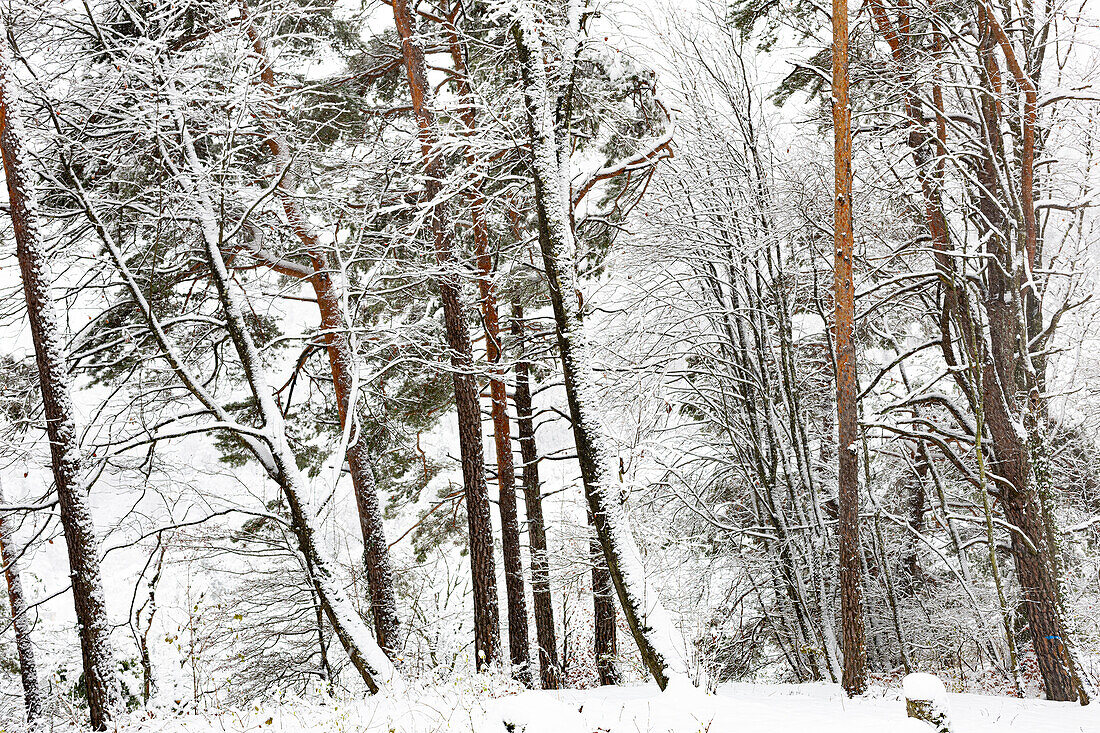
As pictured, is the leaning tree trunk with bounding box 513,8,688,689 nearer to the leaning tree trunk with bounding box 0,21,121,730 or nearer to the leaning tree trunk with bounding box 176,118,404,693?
the leaning tree trunk with bounding box 176,118,404,693

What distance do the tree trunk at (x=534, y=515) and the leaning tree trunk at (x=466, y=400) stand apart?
1.09 meters

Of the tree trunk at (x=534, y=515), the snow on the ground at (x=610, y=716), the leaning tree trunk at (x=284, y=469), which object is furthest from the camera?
the tree trunk at (x=534, y=515)

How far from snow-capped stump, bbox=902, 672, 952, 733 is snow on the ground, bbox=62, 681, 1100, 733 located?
4.02ft

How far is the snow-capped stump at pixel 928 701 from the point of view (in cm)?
329

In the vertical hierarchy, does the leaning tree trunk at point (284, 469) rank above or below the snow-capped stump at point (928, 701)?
above

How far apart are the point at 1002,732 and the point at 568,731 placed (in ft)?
11.7

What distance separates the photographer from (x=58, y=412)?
7.02m

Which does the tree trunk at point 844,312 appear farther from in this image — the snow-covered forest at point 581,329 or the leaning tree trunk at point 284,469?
the leaning tree trunk at point 284,469

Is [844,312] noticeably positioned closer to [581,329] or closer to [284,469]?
[581,329]

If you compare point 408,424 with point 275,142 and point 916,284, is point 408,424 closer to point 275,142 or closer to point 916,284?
point 275,142

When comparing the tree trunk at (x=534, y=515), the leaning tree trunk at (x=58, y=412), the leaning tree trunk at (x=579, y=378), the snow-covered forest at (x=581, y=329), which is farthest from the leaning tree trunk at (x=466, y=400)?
the leaning tree trunk at (x=58, y=412)

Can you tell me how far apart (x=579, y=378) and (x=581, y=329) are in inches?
19.3

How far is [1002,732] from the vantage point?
527cm

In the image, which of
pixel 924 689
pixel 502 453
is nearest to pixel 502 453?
pixel 502 453
